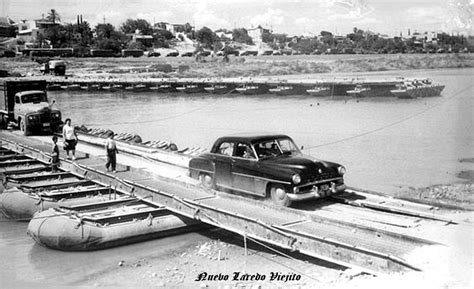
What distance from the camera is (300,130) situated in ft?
116

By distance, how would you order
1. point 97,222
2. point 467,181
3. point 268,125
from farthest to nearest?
point 268,125, point 467,181, point 97,222

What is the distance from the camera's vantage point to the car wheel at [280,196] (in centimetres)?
1080

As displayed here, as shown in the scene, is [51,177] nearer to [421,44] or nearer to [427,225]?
[427,225]

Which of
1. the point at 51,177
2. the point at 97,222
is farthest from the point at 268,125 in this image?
the point at 97,222

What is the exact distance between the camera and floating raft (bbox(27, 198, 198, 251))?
11.8 meters

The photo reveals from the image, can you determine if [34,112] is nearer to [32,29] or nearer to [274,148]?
[274,148]

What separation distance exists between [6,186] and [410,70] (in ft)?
266

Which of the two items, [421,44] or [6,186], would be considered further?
[421,44]

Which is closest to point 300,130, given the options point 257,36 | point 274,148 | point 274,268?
point 274,148

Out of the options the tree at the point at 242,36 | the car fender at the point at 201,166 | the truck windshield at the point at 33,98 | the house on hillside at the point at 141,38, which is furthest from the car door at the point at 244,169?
the tree at the point at 242,36

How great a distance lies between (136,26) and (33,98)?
78.5 m

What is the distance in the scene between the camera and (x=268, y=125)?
38750 millimetres

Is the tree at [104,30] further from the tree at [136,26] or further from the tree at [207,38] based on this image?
the tree at [207,38]

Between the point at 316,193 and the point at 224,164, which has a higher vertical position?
the point at 224,164
